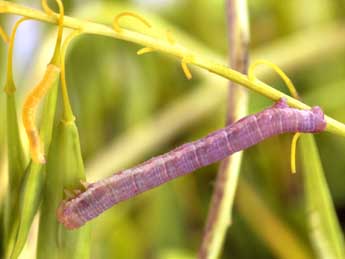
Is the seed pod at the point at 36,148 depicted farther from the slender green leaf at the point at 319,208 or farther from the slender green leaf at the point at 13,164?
the slender green leaf at the point at 319,208

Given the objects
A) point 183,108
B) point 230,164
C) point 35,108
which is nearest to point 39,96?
point 35,108

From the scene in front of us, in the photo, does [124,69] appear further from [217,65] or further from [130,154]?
[217,65]

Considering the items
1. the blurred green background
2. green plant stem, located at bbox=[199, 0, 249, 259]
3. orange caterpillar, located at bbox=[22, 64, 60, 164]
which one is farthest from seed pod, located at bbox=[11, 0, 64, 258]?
the blurred green background

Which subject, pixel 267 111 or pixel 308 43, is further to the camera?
pixel 308 43

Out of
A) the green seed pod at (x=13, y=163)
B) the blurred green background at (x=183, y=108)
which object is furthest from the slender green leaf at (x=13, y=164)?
the blurred green background at (x=183, y=108)

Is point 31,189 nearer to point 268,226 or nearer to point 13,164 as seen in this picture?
point 13,164

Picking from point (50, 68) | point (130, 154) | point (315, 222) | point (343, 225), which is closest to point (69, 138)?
point (50, 68)

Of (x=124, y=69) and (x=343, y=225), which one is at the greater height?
(x=124, y=69)
